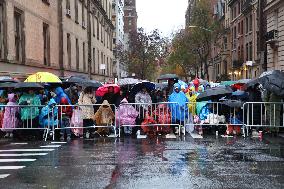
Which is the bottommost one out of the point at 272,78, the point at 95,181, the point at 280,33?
the point at 95,181

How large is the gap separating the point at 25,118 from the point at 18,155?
345cm

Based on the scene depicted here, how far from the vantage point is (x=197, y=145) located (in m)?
13.1

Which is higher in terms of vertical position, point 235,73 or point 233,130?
point 235,73

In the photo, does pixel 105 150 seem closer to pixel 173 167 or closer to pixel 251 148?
pixel 173 167

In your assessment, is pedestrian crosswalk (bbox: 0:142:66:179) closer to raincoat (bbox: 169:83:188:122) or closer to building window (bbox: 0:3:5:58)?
raincoat (bbox: 169:83:188:122)

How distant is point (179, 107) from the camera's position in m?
15.8

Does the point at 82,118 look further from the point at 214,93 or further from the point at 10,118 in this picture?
the point at 214,93

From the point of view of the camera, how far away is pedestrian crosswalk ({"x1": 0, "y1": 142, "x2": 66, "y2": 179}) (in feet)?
32.4

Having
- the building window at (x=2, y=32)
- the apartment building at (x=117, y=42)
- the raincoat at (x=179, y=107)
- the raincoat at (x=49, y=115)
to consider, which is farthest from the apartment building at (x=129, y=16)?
the raincoat at (x=49, y=115)

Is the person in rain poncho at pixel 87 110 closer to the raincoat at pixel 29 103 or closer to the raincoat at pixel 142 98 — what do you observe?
the raincoat at pixel 29 103

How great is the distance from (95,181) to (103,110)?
738 cm

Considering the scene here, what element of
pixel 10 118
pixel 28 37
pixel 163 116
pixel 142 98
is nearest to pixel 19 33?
pixel 28 37

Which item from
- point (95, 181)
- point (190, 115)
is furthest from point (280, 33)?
point (95, 181)

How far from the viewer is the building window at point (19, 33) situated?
2439cm
